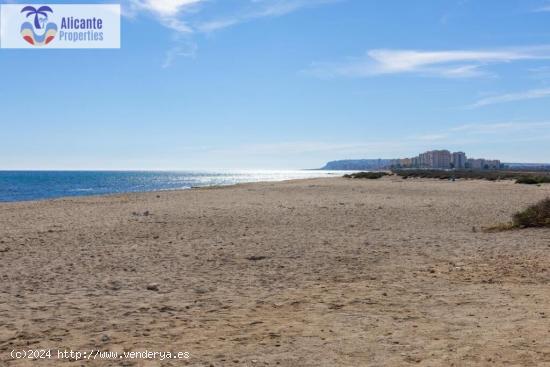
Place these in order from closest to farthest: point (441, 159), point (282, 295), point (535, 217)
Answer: point (282, 295) → point (535, 217) → point (441, 159)

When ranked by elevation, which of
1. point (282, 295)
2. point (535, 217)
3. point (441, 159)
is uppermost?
point (441, 159)

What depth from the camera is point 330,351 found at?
520cm

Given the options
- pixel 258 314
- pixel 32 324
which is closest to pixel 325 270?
pixel 258 314

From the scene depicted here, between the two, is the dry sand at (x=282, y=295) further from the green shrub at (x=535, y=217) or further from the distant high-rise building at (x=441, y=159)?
the distant high-rise building at (x=441, y=159)

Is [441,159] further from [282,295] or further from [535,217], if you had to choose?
[282,295]

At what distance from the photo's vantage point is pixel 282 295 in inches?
296

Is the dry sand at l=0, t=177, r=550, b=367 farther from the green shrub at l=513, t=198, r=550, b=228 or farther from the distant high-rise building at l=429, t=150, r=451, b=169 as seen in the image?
the distant high-rise building at l=429, t=150, r=451, b=169

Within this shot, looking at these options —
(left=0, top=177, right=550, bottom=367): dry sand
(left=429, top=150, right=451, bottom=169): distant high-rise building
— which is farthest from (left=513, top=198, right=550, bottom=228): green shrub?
(left=429, top=150, right=451, bottom=169): distant high-rise building

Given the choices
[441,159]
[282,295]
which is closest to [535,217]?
[282,295]

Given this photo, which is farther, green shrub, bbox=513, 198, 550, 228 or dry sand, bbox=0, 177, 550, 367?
green shrub, bbox=513, 198, 550, 228

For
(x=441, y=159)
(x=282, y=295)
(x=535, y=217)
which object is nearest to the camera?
(x=282, y=295)

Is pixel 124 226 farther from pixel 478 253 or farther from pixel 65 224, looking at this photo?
pixel 478 253

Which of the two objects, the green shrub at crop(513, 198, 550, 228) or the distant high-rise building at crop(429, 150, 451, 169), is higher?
the distant high-rise building at crop(429, 150, 451, 169)

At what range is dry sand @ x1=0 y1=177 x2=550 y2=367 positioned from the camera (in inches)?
207
